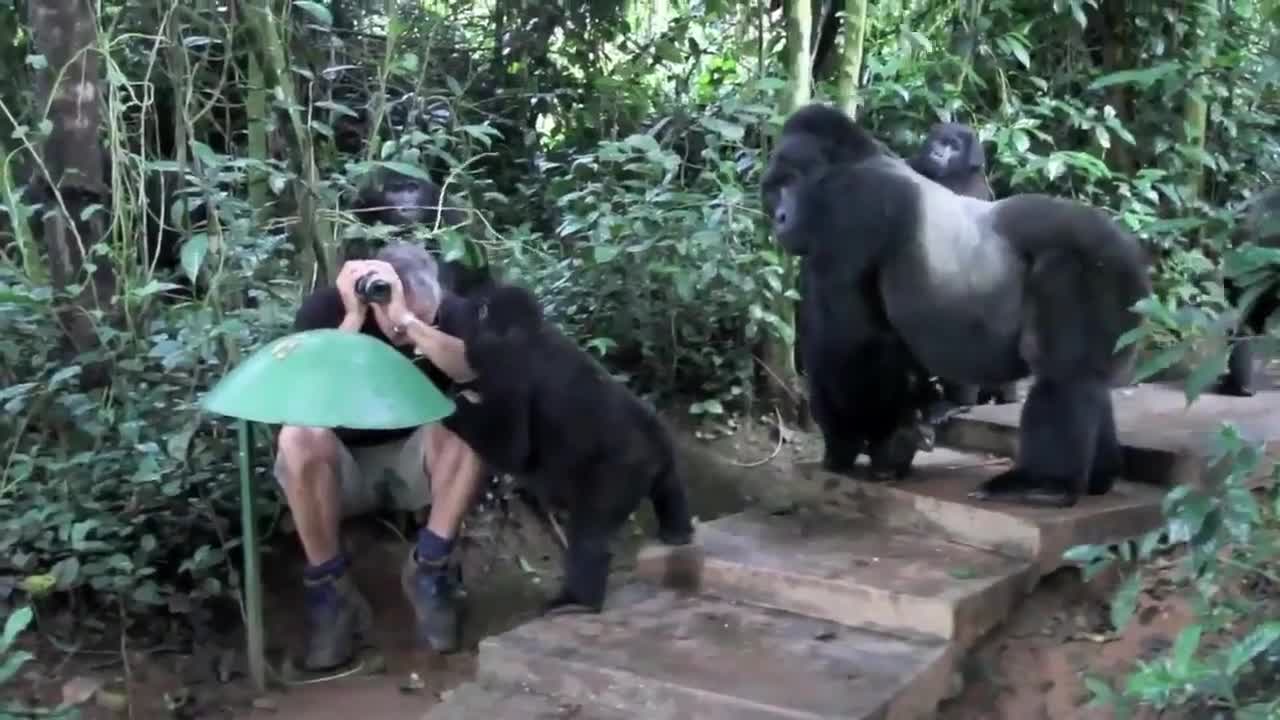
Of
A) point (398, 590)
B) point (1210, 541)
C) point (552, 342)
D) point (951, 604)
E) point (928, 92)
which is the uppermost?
point (928, 92)

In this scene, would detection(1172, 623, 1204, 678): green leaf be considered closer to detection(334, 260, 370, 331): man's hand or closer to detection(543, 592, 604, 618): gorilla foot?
detection(543, 592, 604, 618): gorilla foot

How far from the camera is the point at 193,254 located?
14.0 feet

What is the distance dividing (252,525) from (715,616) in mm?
1464

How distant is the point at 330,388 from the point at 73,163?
1.87 m

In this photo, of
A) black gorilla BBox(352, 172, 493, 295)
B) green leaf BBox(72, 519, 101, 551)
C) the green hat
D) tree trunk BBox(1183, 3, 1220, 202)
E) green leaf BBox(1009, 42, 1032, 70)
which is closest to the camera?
the green hat

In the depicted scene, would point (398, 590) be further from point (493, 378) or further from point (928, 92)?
point (928, 92)

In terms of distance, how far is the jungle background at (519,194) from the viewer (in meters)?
4.22

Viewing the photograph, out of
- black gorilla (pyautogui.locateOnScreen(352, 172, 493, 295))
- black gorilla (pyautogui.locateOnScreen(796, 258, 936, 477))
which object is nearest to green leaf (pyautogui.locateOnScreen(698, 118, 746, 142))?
black gorilla (pyautogui.locateOnScreen(352, 172, 493, 295))

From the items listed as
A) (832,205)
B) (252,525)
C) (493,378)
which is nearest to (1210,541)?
(832,205)

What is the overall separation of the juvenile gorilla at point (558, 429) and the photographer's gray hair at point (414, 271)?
0.64ft

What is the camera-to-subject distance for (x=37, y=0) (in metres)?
4.53

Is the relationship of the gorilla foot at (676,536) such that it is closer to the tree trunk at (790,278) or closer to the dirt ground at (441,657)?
the dirt ground at (441,657)

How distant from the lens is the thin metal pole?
13.3 feet

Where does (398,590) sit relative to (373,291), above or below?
below
